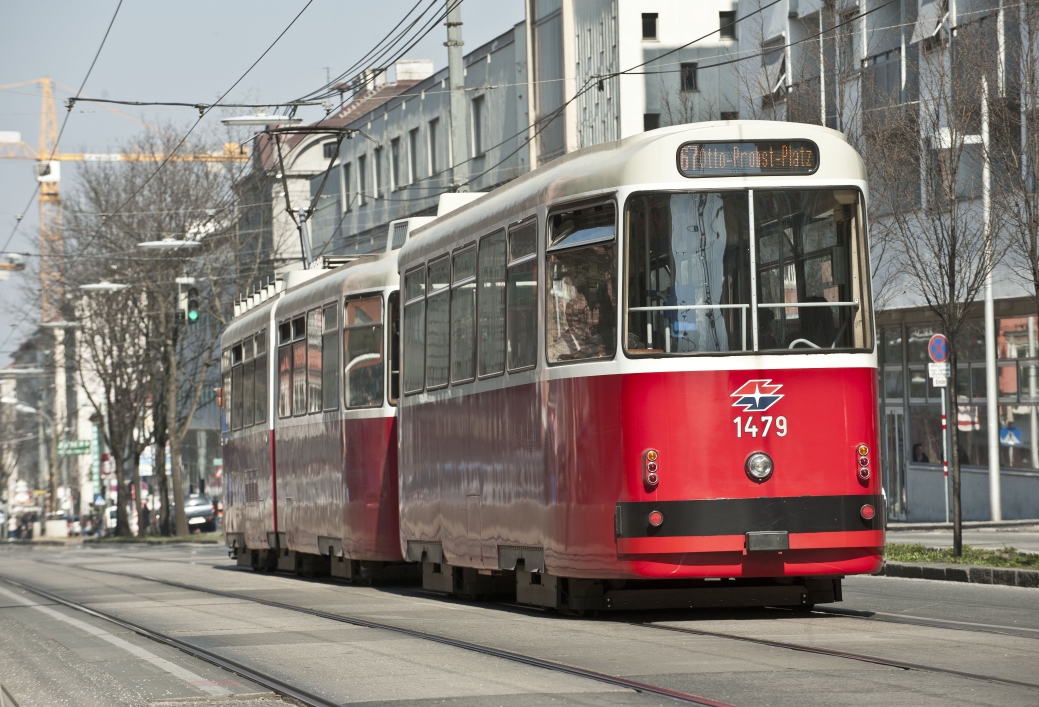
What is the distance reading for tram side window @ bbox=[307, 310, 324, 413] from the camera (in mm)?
20484

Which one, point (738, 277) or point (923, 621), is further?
point (923, 621)

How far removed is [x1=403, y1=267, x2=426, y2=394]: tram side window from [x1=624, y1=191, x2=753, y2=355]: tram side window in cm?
439

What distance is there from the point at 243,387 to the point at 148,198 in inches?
1098

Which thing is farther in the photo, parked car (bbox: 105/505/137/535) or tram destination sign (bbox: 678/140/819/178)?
parked car (bbox: 105/505/137/535)

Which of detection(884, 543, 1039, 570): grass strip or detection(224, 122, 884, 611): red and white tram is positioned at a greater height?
detection(224, 122, 884, 611): red and white tram

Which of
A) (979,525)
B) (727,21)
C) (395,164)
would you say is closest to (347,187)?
(395,164)

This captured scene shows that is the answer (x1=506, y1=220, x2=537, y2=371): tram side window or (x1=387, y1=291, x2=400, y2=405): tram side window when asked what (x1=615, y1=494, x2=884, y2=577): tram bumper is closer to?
(x1=506, y1=220, x2=537, y2=371): tram side window

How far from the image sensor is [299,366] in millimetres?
21578

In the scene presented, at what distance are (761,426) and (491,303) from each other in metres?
2.93

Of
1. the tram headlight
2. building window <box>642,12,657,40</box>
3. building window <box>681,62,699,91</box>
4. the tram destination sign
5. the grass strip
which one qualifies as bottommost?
the grass strip

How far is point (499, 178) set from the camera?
44438 millimetres

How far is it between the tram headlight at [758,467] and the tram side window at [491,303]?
8.68ft

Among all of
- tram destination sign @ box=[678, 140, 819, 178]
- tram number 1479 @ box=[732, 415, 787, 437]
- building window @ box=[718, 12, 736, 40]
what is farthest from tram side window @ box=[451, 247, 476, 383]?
building window @ box=[718, 12, 736, 40]

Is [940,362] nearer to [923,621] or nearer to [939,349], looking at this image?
[939,349]
